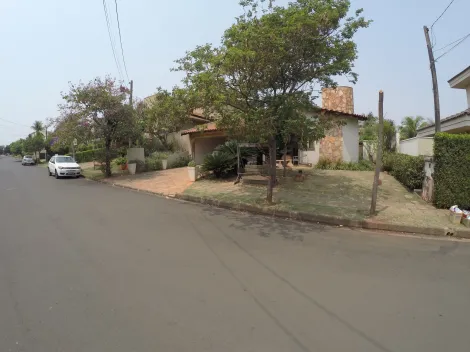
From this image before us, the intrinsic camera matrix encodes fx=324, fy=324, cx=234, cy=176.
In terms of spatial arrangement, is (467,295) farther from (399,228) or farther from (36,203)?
(36,203)

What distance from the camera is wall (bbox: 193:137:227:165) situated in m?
22.4

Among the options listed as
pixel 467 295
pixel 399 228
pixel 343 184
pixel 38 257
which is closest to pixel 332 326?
pixel 467 295

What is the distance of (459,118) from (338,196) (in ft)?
20.6

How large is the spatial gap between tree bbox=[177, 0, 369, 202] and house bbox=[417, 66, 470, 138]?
6.34 metres

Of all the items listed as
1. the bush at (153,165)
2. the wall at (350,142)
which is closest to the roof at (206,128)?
the bush at (153,165)

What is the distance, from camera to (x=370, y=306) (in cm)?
377

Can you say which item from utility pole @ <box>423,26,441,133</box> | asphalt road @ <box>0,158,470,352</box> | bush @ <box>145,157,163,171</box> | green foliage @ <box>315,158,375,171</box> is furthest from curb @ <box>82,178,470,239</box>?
bush @ <box>145,157,163,171</box>

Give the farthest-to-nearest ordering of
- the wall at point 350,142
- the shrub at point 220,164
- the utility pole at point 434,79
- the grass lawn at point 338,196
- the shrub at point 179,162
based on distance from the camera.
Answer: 1. the shrub at point 179,162
2. the wall at point 350,142
3. the shrub at point 220,164
4. the utility pole at point 434,79
5. the grass lawn at point 338,196

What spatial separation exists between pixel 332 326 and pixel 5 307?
3574 millimetres

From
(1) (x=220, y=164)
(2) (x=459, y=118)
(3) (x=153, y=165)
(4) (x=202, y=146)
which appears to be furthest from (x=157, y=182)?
(2) (x=459, y=118)

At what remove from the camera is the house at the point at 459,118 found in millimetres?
12246

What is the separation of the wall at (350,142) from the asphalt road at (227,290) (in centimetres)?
1149

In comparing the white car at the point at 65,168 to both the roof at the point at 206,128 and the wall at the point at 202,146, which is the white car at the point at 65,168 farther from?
the roof at the point at 206,128

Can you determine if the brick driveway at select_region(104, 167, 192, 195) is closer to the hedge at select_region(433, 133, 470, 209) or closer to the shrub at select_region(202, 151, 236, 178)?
the shrub at select_region(202, 151, 236, 178)
